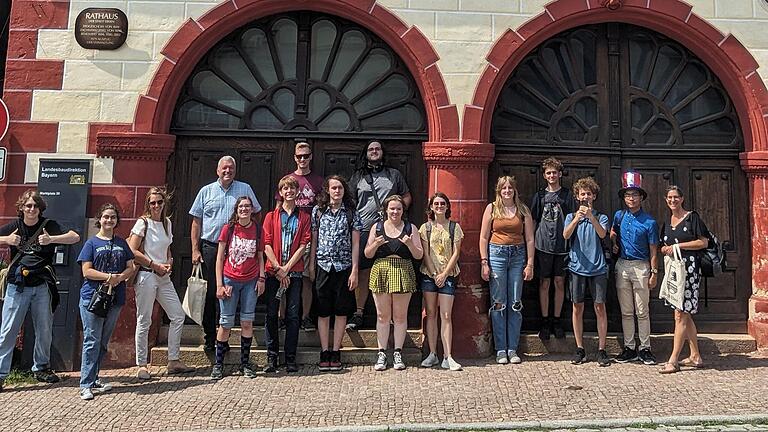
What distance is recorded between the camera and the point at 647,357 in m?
6.15

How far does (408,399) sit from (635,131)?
4.65 meters

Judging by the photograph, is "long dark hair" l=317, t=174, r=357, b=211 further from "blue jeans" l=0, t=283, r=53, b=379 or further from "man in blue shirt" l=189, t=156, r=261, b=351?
"blue jeans" l=0, t=283, r=53, b=379

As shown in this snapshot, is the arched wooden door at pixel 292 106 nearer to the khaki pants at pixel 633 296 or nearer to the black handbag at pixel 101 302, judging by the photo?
the black handbag at pixel 101 302

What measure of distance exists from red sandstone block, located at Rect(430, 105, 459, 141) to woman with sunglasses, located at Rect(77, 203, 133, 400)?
12.3 ft

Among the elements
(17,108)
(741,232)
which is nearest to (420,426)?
(741,232)

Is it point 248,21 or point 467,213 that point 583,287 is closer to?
point 467,213

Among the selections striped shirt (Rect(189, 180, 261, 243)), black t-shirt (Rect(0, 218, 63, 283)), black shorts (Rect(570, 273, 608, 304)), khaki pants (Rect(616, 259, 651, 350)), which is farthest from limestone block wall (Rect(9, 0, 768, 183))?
khaki pants (Rect(616, 259, 651, 350))

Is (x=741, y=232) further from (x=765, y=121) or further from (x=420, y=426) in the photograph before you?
(x=420, y=426)

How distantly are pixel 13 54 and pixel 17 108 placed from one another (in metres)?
0.65

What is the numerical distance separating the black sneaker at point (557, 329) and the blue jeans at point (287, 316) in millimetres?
3042

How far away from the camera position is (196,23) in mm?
6691

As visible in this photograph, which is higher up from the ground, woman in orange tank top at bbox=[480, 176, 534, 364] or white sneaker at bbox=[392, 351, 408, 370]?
woman in orange tank top at bbox=[480, 176, 534, 364]

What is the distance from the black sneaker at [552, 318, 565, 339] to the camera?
6578 mm

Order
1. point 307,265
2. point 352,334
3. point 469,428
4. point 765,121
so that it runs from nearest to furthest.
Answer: point 469,428 < point 307,265 < point 352,334 < point 765,121
